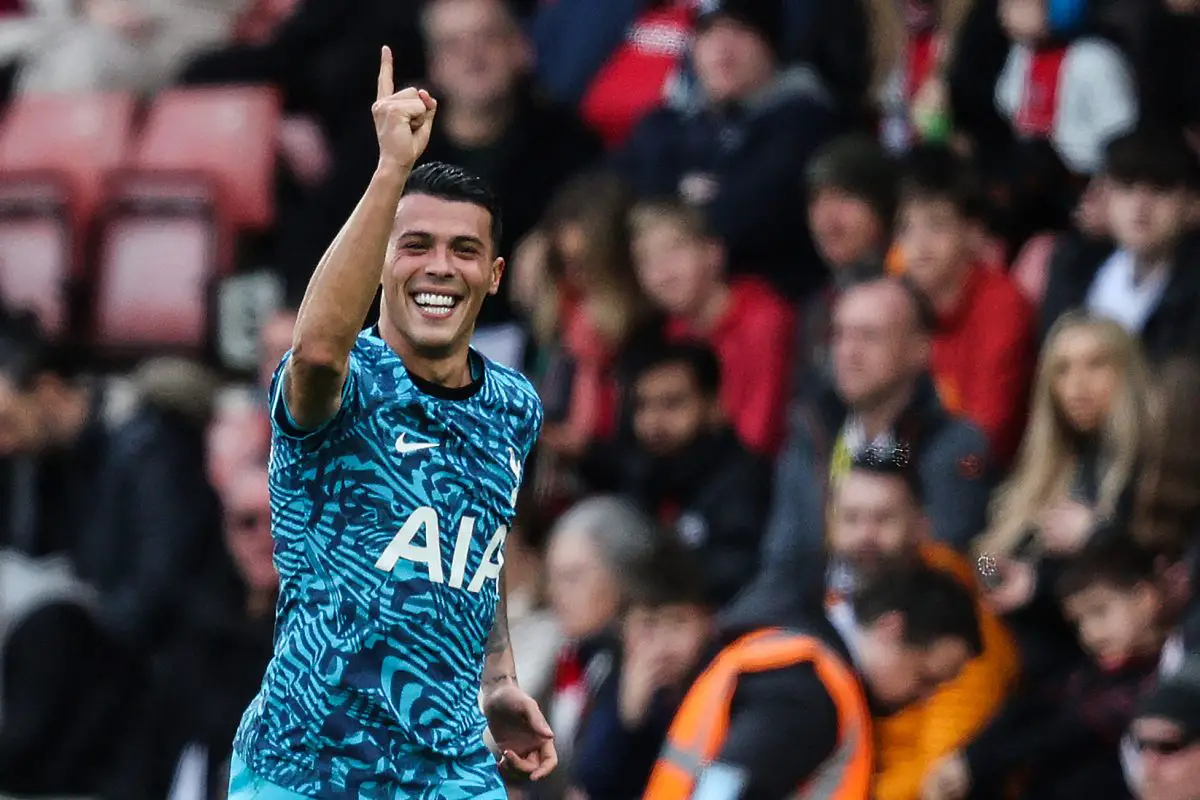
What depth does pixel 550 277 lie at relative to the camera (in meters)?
9.33

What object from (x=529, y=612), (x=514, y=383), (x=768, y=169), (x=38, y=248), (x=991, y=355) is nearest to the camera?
(x=514, y=383)

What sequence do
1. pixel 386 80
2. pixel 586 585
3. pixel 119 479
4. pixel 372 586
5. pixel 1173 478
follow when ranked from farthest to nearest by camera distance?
1. pixel 119 479
2. pixel 586 585
3. pixel 1173 478
4. pixel 372 586
5. pixel 386 80

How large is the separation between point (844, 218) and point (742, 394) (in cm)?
68

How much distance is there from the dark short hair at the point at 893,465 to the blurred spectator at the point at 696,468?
1.99 feet

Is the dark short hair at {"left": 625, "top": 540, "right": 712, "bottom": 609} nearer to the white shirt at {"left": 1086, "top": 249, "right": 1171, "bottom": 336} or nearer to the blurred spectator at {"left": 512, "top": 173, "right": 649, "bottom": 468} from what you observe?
the blurred spectator at {"left": 512, "top": 173, "right": 649, "bottom": 468}

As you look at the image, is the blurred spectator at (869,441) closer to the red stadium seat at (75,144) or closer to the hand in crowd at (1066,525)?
the hand in crowd at (1066,525)

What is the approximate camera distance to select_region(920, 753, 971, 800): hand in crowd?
6.90 meters

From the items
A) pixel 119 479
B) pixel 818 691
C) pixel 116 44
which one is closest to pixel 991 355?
pixel 818 691

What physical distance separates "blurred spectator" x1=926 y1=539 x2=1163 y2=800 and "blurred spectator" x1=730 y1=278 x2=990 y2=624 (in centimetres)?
82

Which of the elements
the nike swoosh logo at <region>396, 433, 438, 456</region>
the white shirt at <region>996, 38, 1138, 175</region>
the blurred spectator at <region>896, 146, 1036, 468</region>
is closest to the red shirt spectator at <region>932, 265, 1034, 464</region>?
the blurred spectator at <region>896, 146, 1036, 468</region>

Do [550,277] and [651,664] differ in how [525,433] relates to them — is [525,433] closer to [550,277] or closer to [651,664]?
[651,664]

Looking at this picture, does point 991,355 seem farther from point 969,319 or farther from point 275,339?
point 275,339

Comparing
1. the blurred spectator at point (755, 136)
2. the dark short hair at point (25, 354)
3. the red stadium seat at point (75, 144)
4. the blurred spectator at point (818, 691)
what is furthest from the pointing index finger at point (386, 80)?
the red stadium seat at point (75, 144)

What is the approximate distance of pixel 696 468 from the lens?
8500mm
